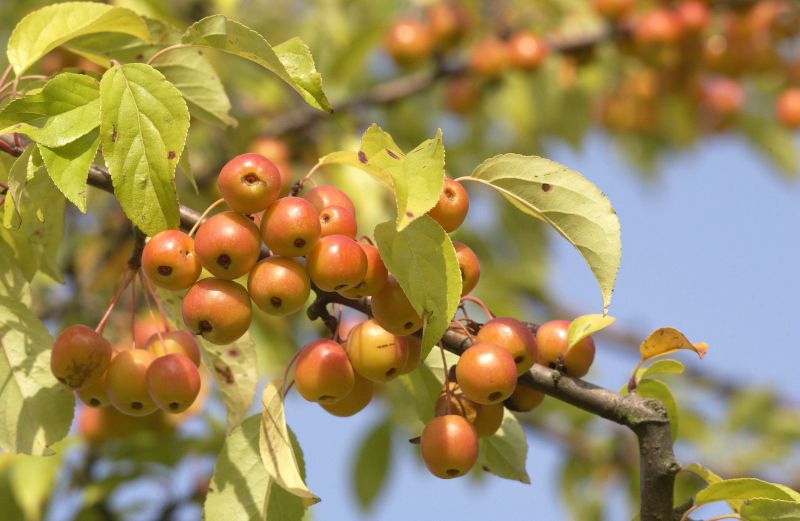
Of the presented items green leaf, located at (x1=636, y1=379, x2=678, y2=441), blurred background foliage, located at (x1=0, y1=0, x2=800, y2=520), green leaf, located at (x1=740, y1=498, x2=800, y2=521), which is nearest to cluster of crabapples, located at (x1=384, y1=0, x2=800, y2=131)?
blurred background foliage, located at (x1=0, y1=0, x2=800, y2=520)

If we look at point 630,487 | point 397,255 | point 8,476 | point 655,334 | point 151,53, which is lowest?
point 8,476

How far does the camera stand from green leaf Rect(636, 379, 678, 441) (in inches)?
73.5

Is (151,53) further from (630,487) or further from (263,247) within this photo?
(630,487)

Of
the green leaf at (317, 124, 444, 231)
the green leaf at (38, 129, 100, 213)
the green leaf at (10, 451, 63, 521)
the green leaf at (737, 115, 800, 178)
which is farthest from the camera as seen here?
the green leaf at (737, 115, 800, 178)

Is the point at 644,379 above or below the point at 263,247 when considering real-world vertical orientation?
above

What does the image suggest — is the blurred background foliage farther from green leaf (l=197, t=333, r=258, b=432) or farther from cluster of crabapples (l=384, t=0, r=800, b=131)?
green leaf (l=197, t=333, r=258, b=432)

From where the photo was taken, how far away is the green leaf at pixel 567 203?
1.63 meters

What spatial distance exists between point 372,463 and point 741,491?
3040 millimetres

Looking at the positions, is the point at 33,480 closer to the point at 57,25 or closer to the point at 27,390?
the point at 27,390

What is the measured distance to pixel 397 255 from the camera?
59.7 inches

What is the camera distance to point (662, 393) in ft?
6.15

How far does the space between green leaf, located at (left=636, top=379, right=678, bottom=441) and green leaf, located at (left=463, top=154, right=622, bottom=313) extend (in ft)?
1.09

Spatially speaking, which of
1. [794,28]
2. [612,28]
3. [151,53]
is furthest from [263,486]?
[794,28]

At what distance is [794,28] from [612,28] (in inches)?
44.6
